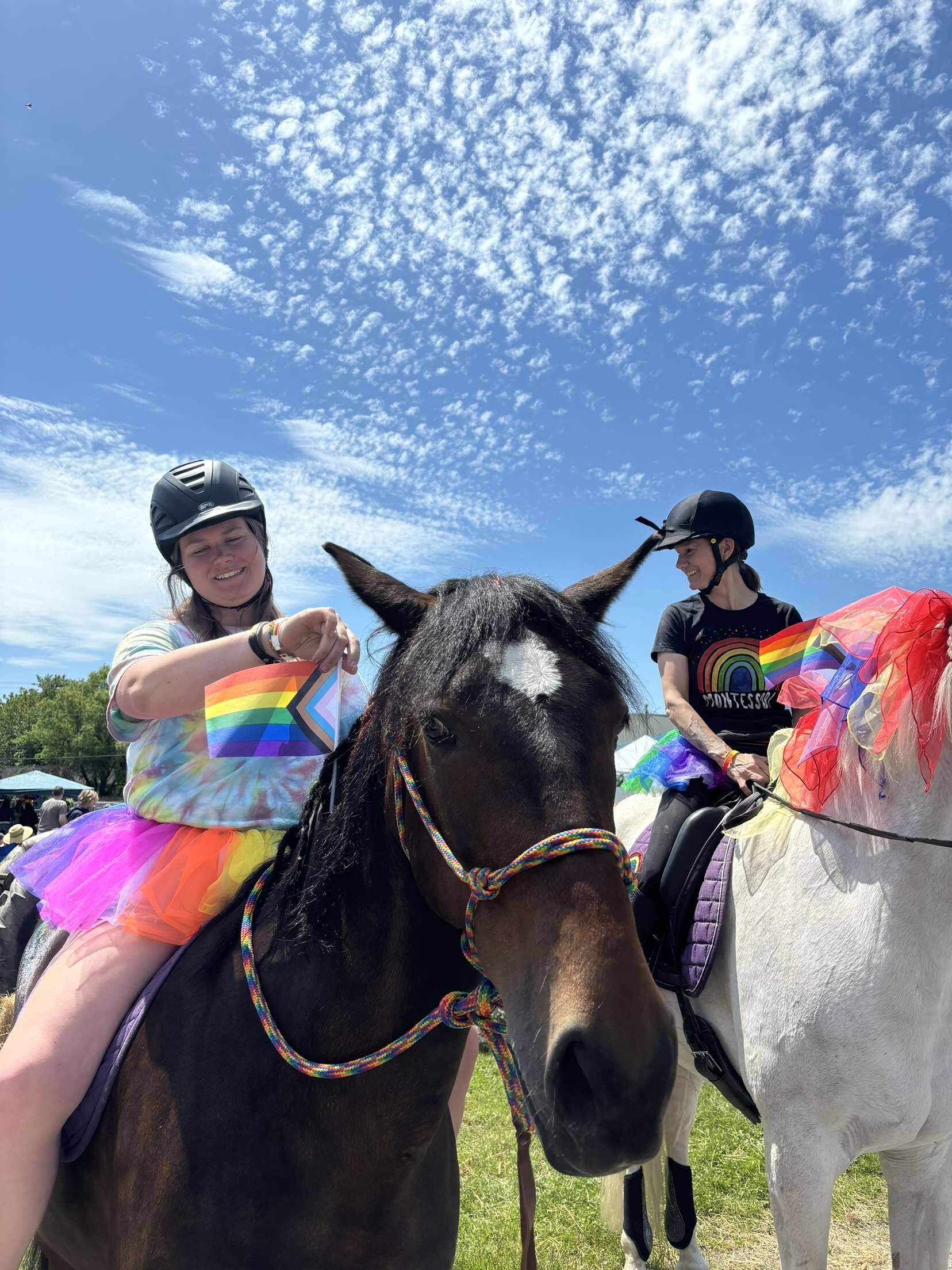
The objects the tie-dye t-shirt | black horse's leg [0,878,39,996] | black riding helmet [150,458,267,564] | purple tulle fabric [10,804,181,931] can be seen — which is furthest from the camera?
black horse's leg [0,878,39,996]

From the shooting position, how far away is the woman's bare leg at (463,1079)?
7.54 feet

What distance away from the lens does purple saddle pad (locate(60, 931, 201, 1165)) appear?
1890 millimetres

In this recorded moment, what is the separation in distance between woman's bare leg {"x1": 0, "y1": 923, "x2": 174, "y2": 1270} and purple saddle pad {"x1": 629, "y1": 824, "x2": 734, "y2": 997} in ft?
7.31

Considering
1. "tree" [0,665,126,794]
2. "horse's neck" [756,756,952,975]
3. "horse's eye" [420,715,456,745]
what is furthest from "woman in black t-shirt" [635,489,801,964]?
"tree" [0,665,126,794]

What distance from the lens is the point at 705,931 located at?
333 cm

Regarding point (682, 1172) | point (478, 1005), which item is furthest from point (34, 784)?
point (478, 1005)

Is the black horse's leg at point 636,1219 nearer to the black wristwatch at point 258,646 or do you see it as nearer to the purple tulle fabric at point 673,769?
the purple tulle fabric at point 673,769

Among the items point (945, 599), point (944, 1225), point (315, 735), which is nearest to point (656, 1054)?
point (315, 735)

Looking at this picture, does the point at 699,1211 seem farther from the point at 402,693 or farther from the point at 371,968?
the point at 402,693

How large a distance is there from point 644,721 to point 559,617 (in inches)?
33.2

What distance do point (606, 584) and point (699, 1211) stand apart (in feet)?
15.0

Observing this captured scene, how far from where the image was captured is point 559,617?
1.70 m

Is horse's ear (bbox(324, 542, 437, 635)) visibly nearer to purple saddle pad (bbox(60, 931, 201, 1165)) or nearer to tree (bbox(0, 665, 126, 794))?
purple saddle pad (bbox(60, 931, 201, 1165))

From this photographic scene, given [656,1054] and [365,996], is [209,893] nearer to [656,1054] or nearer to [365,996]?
[365,996]
